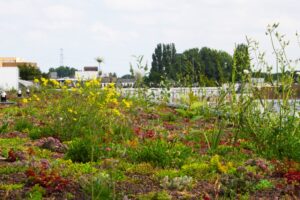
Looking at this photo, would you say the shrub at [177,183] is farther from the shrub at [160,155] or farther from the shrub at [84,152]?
the shrub at [84,152]

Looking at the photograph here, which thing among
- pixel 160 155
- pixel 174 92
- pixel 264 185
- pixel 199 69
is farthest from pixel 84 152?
pixel 174 92

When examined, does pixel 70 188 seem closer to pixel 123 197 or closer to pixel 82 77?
pixel 123 197

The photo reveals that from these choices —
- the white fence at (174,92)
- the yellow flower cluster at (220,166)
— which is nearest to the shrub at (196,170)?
the yellow flower cluster at (220,166)

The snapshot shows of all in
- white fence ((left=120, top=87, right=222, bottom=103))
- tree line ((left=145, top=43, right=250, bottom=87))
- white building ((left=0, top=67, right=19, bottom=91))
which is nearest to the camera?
tree line ((left=145, top=43, right=250, bottom=87))

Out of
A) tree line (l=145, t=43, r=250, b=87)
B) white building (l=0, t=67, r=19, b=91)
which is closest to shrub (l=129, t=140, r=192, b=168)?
tree line (l=145, t=43, r=250, b=87)

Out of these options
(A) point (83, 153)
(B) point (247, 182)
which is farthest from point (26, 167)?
(B) point (247, 182)

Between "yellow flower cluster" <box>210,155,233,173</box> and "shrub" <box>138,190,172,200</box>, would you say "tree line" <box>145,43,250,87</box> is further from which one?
"shrub" <box>138,190,172,200</box>

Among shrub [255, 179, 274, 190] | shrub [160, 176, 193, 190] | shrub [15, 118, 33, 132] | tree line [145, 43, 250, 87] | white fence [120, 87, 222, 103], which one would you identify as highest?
tree line [145, 43, 250, 87]

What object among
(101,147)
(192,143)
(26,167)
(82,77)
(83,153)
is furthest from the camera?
(82,77)

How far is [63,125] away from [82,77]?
2.69 meters

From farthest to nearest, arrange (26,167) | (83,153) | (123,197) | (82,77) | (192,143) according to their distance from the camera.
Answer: (82,77)
(192,143)
(83,153)
(26,167)
(123,197)

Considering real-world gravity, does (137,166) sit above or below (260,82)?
below

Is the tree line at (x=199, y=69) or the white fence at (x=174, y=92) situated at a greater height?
the tree line at (x=199, y=69)

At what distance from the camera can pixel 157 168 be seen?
21.4ft
